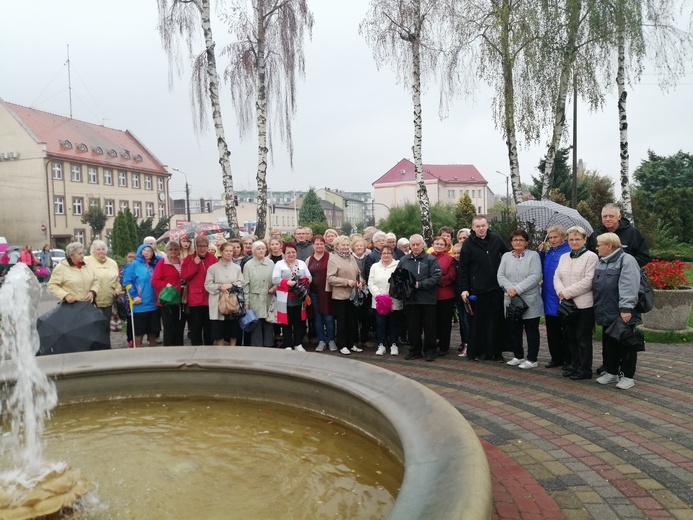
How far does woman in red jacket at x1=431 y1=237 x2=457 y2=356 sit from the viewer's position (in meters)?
7.61

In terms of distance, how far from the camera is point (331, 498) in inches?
133

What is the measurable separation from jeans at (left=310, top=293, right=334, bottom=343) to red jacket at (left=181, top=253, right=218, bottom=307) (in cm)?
159

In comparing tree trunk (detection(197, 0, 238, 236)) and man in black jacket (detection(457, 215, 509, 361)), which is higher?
tree trunk (detection(197, 0, 238, 236))

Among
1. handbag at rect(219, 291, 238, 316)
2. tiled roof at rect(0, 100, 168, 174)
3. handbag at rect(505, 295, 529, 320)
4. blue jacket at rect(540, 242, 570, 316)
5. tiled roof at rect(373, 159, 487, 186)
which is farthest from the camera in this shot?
tiled roof at rect(373, 159, 487, 186)

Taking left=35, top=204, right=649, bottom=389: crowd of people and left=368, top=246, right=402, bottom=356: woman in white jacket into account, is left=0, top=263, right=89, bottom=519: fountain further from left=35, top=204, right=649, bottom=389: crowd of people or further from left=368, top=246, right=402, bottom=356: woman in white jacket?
left=368, top=246, right=402, bottom=356: woman in white jacket

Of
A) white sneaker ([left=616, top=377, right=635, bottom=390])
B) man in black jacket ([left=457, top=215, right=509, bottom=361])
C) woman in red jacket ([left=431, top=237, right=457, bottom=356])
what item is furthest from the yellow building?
white sneaker ([left=616, top=377, right=635, bottom=390])

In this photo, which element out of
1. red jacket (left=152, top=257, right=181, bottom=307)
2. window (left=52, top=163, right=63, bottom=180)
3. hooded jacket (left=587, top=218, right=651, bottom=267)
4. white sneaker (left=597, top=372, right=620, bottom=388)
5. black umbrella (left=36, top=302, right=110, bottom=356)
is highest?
window (left=52, top=163, right=63, bottom=180)

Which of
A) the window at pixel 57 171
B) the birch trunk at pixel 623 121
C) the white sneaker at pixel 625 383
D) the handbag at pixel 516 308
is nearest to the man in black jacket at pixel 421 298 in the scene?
the handbag at pixel 516 308

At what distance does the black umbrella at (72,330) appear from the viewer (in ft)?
19.1

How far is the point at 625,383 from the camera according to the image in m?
5.73

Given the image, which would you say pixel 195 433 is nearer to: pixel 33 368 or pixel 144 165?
pixel 33 368

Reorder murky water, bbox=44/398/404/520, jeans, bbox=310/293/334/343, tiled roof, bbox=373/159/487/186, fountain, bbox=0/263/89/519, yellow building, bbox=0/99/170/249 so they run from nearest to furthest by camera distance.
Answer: murky water, bbox=44/398/404/520
fountain, bbox=0/263/89/519
jeans, bbox=310/293/334/343
yellow building, bbox=0/99/170/249
tiled roof, bbox=373/159/487/186

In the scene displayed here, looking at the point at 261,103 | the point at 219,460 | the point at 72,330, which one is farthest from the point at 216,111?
the point at 219,460

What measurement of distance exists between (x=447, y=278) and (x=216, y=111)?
33.1 ft
